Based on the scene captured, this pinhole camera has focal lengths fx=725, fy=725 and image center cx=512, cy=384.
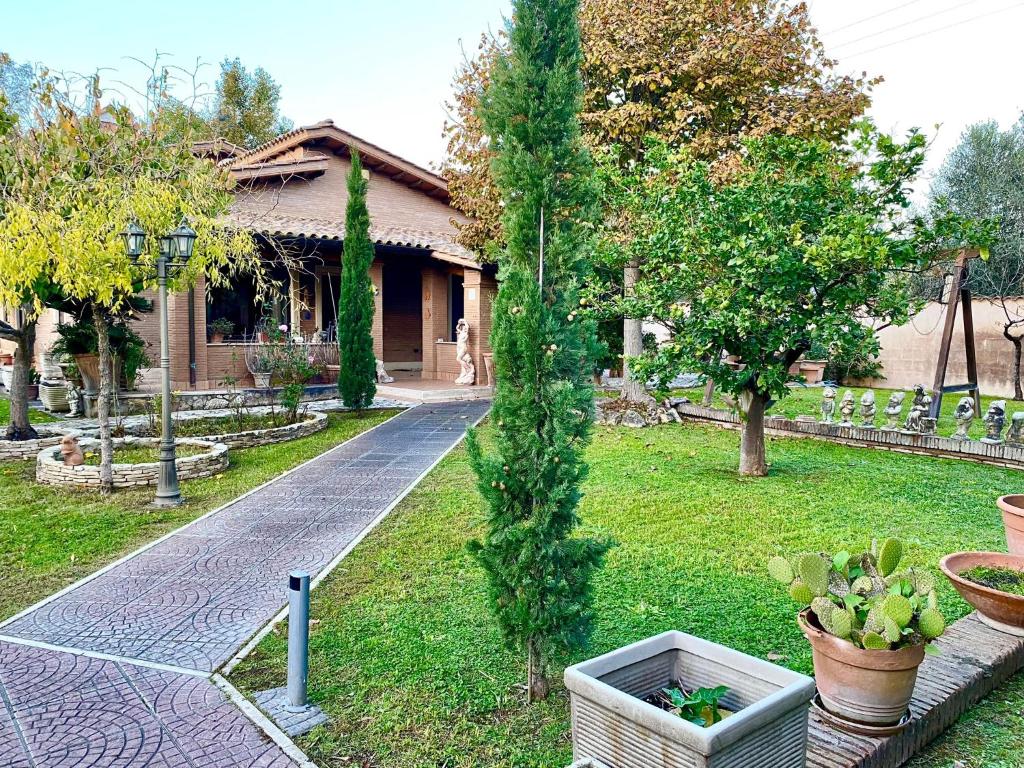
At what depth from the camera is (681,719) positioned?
2422 millimetres

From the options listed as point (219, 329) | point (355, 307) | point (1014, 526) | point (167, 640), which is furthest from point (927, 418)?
point (219, 329)

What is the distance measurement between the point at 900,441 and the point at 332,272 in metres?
13.5

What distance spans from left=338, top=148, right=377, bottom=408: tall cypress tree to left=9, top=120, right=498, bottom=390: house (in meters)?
1.26

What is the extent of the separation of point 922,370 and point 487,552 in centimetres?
1820

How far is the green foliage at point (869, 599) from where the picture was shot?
118 inches

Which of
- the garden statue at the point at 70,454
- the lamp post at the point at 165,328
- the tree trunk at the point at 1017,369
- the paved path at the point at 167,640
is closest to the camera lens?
the paved path at the point at 167,640

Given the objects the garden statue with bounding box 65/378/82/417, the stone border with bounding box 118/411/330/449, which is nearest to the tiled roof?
the stone border with bounding box 118/411/330/449

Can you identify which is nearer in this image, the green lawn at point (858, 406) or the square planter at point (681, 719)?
the square planter at point (681, 719)

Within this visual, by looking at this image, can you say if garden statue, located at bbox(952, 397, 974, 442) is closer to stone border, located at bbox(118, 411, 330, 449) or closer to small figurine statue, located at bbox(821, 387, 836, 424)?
small figurine statue, located at bbox(821, 387, 836, 424)

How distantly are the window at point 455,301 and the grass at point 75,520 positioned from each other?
32.4ft

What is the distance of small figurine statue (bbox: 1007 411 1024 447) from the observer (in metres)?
8.75

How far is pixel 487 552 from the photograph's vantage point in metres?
3.62

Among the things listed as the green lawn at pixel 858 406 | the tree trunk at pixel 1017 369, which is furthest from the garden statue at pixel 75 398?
the tree trunk at pixel 1017 369

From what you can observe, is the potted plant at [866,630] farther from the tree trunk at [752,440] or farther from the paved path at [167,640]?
the tree trunk at [752,440]
